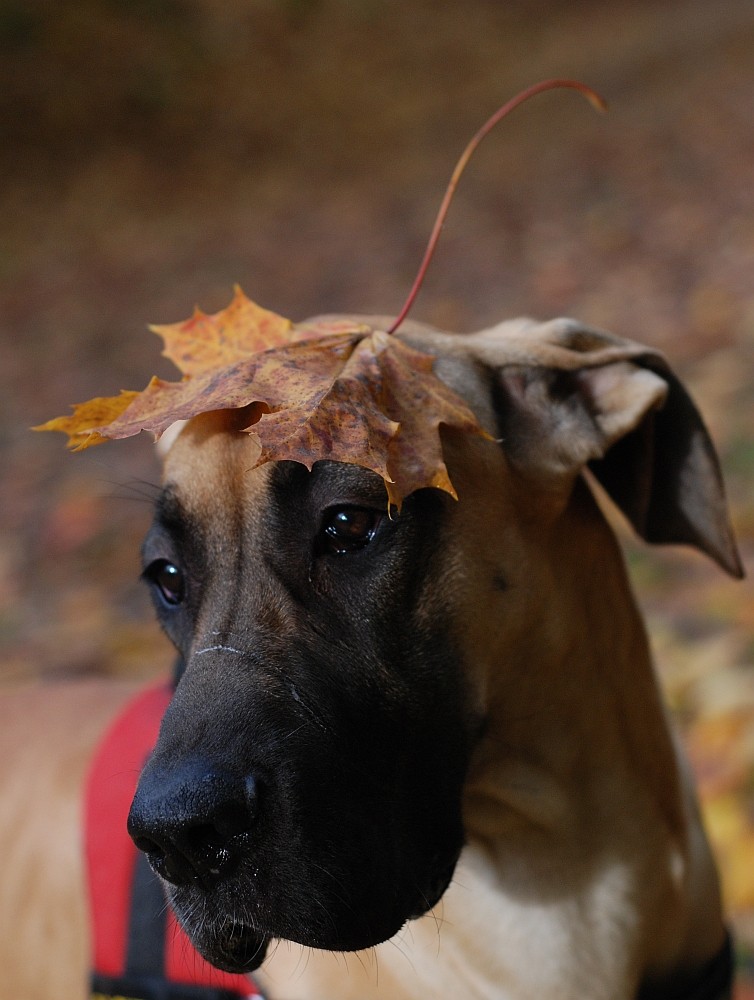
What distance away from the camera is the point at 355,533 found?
1.99 meters

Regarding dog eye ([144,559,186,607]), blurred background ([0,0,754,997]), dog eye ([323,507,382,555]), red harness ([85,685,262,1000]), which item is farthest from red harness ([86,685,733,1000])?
blurred background ([0,0,754,997])

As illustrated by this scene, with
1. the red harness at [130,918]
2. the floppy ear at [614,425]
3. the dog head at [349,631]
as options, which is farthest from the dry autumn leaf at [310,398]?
the red harness at [130,918]

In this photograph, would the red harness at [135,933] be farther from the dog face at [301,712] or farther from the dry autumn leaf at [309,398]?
the dry autumn leaf at [309,398]

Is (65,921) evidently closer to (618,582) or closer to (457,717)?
(457,717)

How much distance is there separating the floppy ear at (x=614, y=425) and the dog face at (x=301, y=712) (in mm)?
355

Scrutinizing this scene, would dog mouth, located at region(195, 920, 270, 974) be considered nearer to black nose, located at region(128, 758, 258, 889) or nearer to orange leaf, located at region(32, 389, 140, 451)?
black nose, located at region(128, 758, 258, 889)

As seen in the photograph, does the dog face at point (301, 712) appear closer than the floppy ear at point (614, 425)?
Yes

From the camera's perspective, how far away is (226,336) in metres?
2.15

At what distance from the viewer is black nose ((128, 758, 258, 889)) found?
169cm

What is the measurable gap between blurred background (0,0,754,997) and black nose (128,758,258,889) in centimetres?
197

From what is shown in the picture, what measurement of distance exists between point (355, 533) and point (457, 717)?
384 mm

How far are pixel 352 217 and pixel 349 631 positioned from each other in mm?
9108

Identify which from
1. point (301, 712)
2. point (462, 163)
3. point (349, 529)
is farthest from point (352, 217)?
point (301, 712)

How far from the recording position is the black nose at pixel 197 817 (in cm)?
169
